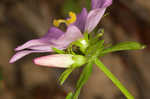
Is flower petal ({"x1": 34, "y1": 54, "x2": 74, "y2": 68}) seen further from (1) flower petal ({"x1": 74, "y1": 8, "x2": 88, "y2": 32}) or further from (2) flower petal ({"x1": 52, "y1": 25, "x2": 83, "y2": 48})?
(1) flower petal ({"x1": 74, "y1": 8, "x2": 88, "y2": 32})

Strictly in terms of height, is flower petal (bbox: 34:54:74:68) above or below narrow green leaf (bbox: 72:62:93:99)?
above

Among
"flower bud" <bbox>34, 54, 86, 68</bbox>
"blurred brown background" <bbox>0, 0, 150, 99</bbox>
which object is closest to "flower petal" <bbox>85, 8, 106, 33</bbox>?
"flower bud" <bbox>34, 54, 86, 68</bbox>

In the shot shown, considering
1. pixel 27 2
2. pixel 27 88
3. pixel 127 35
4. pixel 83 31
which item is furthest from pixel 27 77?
pixel 83 31

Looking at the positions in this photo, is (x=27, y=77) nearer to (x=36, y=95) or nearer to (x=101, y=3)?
(x=36, y=95)

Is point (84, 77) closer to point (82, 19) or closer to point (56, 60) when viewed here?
point (56, 60)

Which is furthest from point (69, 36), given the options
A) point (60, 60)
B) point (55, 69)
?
point (55, 69)

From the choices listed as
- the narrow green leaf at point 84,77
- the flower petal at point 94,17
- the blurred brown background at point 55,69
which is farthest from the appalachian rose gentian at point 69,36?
the blurred brown background at point 55,69

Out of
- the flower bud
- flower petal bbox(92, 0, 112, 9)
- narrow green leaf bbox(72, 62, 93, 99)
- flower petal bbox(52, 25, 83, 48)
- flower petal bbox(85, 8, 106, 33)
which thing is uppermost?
flower petal bbox(92, 0, 112, 9)
